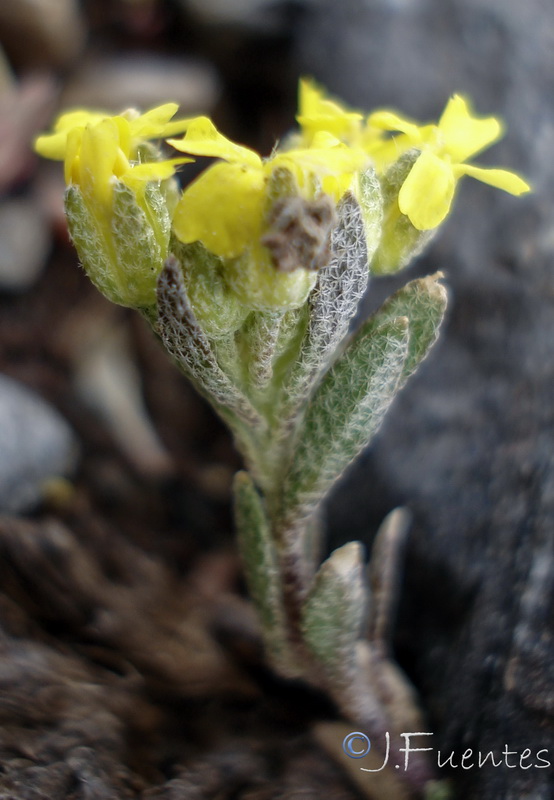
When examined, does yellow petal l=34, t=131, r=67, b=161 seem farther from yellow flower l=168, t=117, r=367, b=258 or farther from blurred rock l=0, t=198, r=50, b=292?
blurred rock l=0, t=198, r=50, b=292

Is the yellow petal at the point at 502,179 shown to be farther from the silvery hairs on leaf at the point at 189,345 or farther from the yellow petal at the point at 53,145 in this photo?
the yellow petal at the point at 53,145

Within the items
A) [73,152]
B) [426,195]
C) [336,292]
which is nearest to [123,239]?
[73,152]

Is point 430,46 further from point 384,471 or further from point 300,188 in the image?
point 300,188

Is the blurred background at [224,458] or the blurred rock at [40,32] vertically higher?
the blurred rock at [40,32]

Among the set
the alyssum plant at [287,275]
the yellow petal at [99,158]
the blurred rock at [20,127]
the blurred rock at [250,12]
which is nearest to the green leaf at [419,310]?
the alyssum plant at [287,275]

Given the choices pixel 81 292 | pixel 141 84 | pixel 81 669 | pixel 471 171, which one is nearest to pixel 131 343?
pixel 81 292

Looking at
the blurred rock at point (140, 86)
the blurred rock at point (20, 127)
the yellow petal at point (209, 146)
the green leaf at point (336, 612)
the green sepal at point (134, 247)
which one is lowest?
the green leaf at point (336, 612)

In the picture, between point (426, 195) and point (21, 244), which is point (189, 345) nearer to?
point (426, 195)
